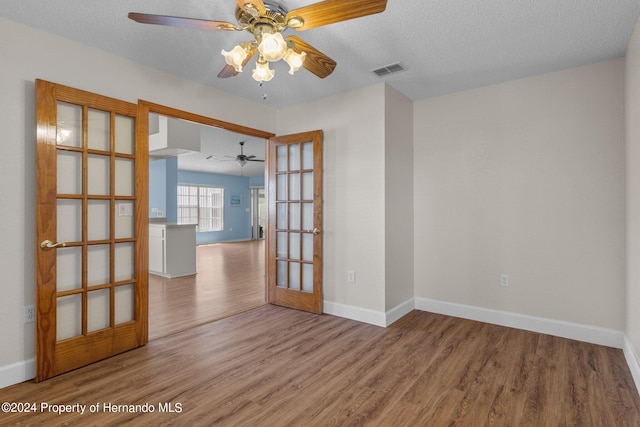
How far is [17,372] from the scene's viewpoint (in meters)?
2.27

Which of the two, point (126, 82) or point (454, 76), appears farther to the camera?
point (454, 76)

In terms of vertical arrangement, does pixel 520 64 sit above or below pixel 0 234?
above

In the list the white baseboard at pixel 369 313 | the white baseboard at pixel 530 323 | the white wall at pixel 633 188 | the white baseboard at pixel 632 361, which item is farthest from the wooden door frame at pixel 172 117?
the white baseboard at pixel 632 361

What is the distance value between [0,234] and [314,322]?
8.65ft

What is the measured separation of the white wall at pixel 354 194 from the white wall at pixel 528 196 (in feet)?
2.57

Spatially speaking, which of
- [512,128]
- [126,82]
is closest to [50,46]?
[126,82]

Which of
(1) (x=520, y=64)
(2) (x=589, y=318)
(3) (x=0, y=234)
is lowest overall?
(2) (x=589, y=318)

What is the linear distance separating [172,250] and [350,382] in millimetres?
4633

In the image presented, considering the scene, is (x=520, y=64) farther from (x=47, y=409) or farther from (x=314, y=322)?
(x=47, y=409)

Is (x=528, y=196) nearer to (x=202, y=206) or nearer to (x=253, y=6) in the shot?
(x=253, y=6)

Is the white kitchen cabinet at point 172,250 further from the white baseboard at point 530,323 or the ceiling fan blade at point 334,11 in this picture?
the ceiling fan blade at point 334,11

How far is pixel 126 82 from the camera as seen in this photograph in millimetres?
2830

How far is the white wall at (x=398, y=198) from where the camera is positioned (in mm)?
3457

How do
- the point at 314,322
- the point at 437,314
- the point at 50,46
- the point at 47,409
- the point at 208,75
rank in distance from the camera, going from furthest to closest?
1. the point at 437,314
2. the point at 314,322
3. the point at 208,75
4. the point at 50,46
5. the point at 47,409
